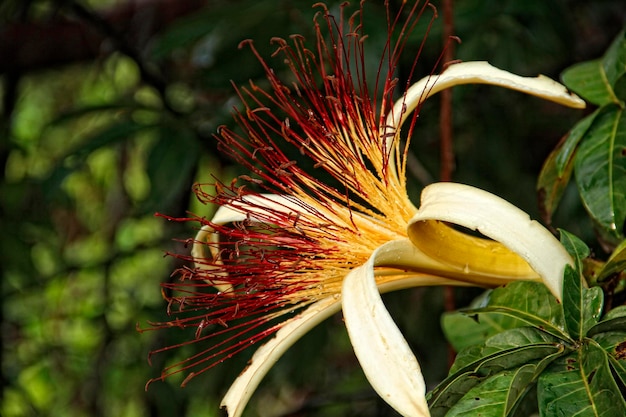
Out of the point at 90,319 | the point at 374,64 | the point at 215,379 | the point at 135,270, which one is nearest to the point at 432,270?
the point at 374,64

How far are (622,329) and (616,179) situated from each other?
242mm

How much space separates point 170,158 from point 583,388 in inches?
41.2

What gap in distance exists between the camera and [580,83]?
1017 mm

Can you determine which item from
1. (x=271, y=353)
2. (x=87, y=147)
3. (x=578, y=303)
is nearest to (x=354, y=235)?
(x=271, y=353)

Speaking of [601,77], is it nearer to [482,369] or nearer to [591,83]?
[591,83]

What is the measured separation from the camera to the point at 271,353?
2.83 ft

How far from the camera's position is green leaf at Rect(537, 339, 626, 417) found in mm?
658

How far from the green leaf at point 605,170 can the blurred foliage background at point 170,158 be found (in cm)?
41

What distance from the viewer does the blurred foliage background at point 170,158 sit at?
1.56 metres

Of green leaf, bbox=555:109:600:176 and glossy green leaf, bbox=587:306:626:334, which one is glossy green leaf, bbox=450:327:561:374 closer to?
glossy green leaf, bbox=587:306:626:334

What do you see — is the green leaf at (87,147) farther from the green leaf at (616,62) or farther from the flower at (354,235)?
the green leaf at (616,62)

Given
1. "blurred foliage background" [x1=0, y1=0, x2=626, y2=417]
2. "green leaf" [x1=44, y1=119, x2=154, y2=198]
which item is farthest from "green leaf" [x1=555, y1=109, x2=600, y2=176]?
"green leaf" [x1=44, y1=119, x2=154, y2=198]

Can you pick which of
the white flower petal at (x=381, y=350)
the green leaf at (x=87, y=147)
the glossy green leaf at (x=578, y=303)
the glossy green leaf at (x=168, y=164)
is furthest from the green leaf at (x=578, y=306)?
the green leaf at (x=87, y=147)

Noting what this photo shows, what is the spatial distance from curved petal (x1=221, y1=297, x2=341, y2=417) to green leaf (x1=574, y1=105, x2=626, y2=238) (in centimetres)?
28
